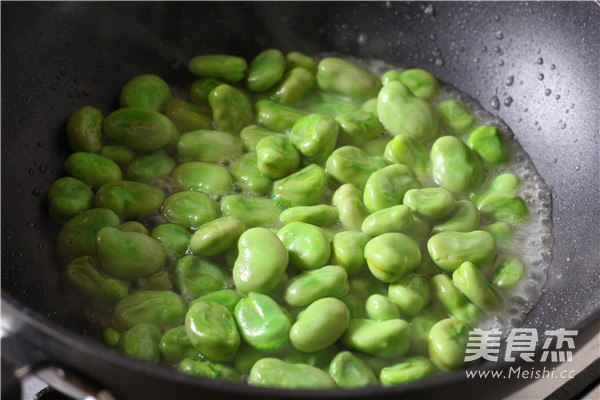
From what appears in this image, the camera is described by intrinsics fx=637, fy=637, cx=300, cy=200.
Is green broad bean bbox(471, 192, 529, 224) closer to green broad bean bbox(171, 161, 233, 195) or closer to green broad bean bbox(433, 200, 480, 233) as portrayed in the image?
green broad bean bbox(433, 200, 480, 233)

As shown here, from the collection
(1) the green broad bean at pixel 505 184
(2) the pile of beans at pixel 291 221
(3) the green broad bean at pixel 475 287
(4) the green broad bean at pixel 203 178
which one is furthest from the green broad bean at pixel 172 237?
(1) the green broad bean at pixel 505 184

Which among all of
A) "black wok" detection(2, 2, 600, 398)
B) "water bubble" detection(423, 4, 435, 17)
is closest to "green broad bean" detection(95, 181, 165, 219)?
"black wok" detection(2, 2, 600, 398)

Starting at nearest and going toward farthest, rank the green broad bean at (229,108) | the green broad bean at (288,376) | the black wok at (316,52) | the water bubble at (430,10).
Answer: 1. the green broad bean at (288,376)
2. the black wok at (316,52)
3. the green broad bean at (229,108)
4. the water bubble at (430,10)

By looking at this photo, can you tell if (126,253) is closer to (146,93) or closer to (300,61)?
(146,93)

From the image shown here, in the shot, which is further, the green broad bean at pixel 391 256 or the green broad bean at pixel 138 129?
the green broad bean at pixel 138 129

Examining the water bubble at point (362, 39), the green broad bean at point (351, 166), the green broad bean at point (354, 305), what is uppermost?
the water bubble at point (362, 39)

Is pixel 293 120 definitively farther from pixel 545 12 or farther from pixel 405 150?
pixel 545 12

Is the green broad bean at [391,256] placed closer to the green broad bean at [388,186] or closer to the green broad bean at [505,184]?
the green broad bean at [388,186]

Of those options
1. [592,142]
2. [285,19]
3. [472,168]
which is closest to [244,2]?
[285,19]
